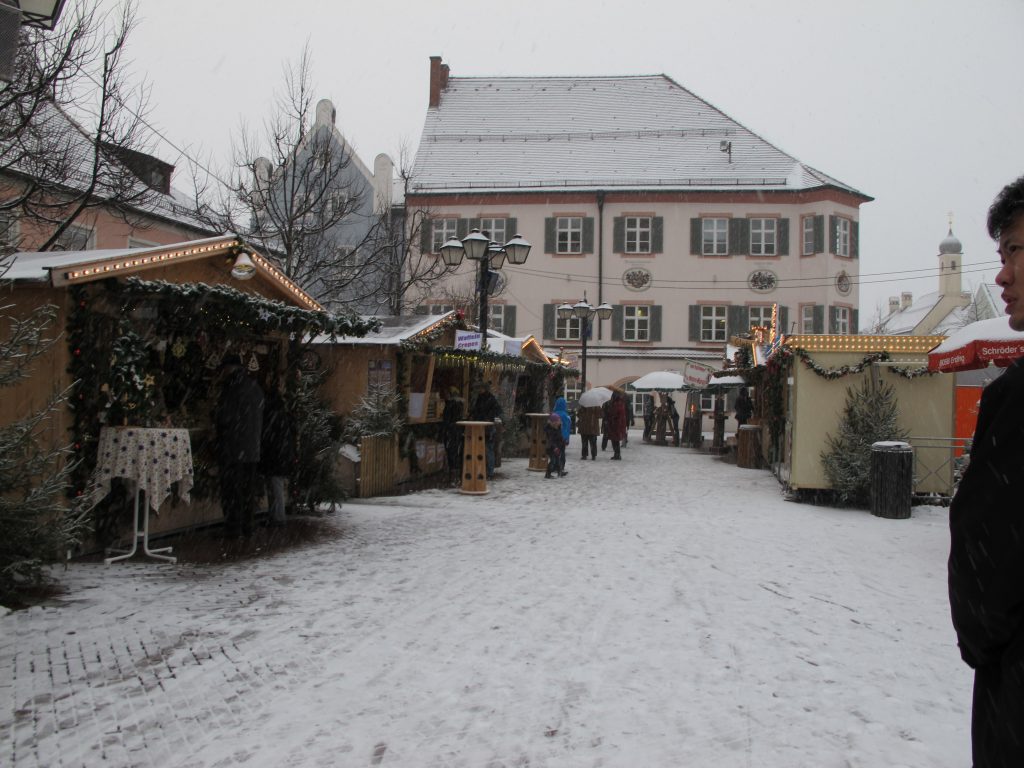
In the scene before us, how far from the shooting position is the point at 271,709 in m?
4.12

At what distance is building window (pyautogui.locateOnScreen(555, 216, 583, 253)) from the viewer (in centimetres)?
3806

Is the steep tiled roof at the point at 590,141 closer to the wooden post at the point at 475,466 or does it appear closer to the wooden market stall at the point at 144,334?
the wooden post at the point at 475,466

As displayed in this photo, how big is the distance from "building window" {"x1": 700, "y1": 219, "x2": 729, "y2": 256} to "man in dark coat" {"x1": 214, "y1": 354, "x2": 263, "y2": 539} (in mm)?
31627

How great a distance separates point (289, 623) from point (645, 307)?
1316 inches

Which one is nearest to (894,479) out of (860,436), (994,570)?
(860,436)

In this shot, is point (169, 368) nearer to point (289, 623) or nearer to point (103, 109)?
point (289, 623)

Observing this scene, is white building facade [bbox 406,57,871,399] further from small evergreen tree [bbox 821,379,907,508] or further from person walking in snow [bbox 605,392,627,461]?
small evergreen tree [bbox 821,379,907,508]

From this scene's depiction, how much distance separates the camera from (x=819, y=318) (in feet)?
119

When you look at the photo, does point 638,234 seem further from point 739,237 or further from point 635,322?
point 739,237

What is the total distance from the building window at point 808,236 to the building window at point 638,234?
7.00 meters

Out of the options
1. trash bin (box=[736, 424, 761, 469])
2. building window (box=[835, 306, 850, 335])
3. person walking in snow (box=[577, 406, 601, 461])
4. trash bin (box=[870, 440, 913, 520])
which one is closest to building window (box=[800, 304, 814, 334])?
building window (box=[835, 306, 850, 335])

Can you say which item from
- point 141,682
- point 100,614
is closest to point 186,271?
point 100,614

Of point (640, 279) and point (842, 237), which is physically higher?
point (842, 237)

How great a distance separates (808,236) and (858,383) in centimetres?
2587
